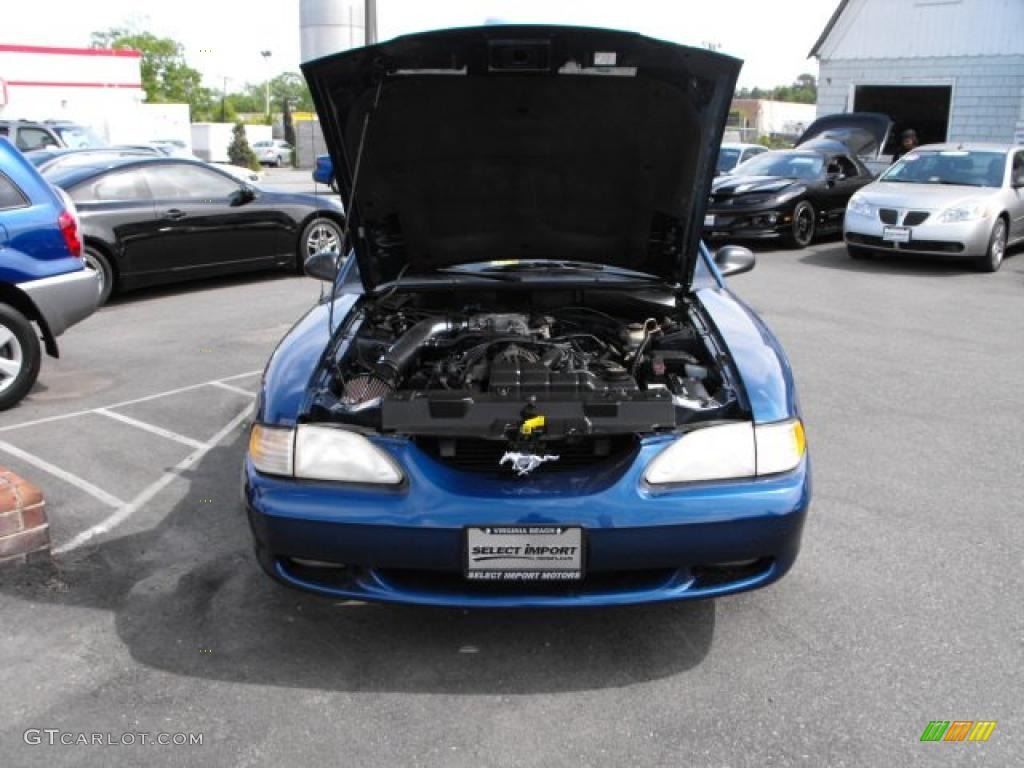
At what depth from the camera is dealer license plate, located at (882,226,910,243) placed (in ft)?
36.9

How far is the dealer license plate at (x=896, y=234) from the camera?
1126 cm

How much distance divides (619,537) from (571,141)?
1.81 metres

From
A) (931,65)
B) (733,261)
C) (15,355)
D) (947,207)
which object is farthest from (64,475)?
(931,65)

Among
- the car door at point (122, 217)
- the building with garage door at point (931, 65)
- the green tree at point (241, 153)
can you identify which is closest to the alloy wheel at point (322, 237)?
the car door at point (122, 217)

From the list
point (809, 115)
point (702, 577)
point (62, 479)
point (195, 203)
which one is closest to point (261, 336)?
point (195, 203)

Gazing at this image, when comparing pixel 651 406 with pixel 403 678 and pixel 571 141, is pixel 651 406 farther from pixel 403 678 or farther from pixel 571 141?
pixel 571 141

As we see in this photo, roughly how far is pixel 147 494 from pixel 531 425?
2.43 m

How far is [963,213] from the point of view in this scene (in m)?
11.1

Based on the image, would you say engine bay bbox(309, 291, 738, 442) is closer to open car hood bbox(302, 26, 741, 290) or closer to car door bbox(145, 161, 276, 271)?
open car hood bbox(302, 26, 741, 290)

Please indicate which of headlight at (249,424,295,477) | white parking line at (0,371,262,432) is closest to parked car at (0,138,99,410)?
white parking line at (0,371,262,432)

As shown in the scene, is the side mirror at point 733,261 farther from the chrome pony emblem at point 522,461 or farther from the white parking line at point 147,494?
the white parking line at point 147,494

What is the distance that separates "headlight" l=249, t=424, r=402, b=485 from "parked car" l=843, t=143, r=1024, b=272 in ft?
32.9

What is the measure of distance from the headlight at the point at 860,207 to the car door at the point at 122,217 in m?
8.21

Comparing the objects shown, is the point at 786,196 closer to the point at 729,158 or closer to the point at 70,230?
the point at 729,158
